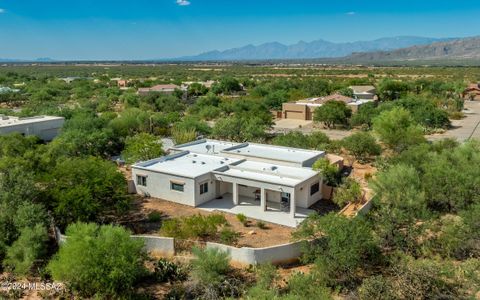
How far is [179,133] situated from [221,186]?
14.3m

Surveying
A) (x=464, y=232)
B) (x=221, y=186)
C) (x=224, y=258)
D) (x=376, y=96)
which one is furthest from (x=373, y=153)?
(x=376, y=96)

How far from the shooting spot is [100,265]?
620 inches

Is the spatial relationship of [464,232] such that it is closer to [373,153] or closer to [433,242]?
[433,242]

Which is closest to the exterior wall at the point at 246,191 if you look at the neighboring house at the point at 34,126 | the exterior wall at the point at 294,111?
the neighboring house at the point at 34,126

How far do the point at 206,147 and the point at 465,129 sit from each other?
33292 mm

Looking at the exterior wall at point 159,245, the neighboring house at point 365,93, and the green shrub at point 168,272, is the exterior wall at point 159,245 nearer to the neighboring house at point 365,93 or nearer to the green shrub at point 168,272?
the green shrub at point 168,272

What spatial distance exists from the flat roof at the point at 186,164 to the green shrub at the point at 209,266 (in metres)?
8.58

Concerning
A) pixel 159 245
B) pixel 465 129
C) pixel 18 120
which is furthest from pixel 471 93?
pixel 159 245

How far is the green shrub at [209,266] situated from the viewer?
16547 millimetres

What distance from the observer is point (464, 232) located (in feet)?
63.0

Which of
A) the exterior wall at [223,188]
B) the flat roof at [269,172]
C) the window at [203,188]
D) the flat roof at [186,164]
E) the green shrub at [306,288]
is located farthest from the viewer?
the exterior wall at [223,188]

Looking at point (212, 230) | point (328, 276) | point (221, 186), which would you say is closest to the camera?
point (328, 276)

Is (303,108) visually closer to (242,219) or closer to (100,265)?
(242,219)

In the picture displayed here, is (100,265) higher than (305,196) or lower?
higher
